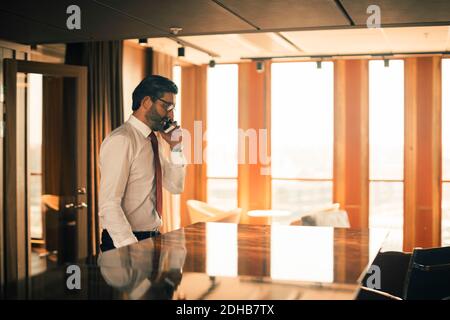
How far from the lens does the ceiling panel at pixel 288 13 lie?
361 cm

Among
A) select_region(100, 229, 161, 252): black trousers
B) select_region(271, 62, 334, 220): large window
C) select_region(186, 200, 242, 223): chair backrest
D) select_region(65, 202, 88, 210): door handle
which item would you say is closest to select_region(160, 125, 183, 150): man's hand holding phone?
select_region(100, 229, 161, 252): black trousers

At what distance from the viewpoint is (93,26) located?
14.1 ft

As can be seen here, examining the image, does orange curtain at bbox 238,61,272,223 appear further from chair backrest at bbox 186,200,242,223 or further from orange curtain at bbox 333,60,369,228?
orange curtain at bbox 333,60,369,228

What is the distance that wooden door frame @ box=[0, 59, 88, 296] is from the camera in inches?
195

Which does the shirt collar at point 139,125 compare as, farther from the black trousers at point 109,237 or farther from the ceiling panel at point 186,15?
the ceiling panel at point 186,15

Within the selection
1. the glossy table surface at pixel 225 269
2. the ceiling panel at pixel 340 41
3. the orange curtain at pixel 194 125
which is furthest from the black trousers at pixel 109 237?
the orange curtain at pixel 194 125

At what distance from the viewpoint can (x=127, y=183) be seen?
122 inches

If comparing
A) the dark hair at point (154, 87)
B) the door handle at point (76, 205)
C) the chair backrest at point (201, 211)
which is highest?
the dark hair at point (154, 87)

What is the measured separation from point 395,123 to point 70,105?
4619mm

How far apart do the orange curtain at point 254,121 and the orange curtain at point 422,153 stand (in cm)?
190

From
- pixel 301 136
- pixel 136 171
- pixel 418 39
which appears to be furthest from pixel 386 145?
pixel 136 171
